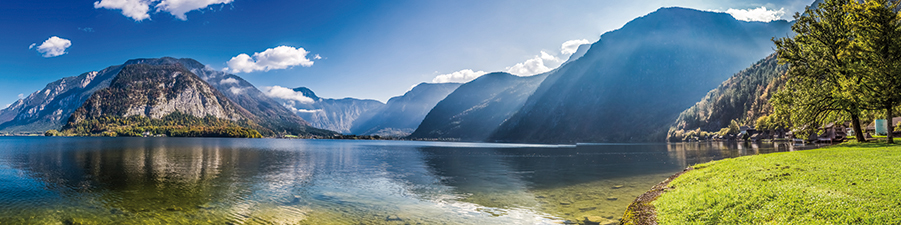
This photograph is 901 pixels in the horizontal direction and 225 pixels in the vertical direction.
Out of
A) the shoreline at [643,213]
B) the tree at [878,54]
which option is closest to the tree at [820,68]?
the tree at [878,54]

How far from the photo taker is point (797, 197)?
1220 cm

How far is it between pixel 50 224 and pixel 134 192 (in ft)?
33.8

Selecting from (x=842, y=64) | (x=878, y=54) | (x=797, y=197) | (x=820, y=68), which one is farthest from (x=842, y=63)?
(x=797, y=197)


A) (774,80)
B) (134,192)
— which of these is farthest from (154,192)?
(774,80)

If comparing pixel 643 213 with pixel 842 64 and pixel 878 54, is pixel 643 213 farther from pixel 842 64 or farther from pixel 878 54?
pixel 842 64

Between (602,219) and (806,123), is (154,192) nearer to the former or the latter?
(602,219)

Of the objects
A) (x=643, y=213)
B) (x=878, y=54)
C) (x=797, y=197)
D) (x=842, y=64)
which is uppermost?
(x=878, y=54)

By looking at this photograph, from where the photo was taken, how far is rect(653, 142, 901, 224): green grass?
34.6ft

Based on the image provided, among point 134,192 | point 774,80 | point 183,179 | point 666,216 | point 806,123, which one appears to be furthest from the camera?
point 774,80

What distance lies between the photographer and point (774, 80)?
7416 inches

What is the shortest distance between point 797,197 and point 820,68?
38837 mm

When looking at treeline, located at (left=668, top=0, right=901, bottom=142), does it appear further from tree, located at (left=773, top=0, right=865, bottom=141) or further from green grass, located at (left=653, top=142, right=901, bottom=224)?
green grass, located at (left=653, top=142, right=901, bottom=224)

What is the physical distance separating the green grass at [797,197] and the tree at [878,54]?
1979 centimetres

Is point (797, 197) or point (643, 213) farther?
point (643, 213)
